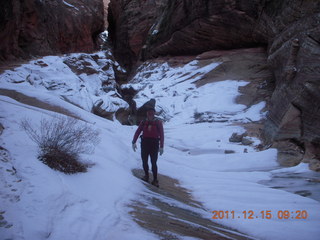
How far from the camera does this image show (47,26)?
83.7ft

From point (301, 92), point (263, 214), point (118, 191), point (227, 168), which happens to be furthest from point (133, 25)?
point (263, 214)

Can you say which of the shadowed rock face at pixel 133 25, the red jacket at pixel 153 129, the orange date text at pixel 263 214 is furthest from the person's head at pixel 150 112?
the shadowed rock face at pixel 133 25

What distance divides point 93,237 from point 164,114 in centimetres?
1490

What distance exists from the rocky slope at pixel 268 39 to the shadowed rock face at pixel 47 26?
6.12 metres

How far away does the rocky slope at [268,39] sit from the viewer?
308 inches

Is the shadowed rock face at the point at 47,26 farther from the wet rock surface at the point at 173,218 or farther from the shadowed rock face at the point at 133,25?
the wet rock surface at the point at 173,218

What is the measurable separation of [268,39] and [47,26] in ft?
66.4

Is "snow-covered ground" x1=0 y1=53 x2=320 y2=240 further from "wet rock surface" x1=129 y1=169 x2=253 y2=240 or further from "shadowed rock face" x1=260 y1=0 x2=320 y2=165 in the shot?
"shadowed rock face" x1=260 y1=0 x2=320 y2=165

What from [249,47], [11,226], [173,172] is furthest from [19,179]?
[249,47]

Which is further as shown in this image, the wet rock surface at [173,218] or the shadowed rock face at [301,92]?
the shadowed rock face at [301,92]

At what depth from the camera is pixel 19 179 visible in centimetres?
279

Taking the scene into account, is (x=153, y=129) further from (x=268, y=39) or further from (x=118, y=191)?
(x=268, y=39)

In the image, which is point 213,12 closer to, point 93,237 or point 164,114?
point 164,114

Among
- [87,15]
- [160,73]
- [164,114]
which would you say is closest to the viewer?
[164,114]
